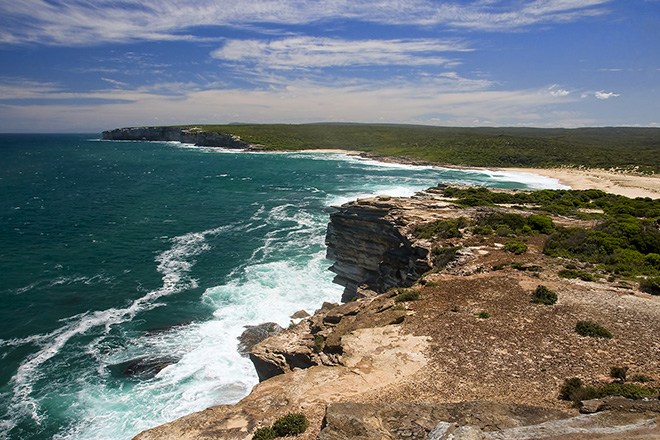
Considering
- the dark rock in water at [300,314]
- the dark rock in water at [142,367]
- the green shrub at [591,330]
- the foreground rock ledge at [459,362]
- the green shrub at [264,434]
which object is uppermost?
the green shrub at [591,330]

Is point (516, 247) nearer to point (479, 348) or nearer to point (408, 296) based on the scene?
point (408, 296)

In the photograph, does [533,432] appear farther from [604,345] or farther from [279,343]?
[279,343]

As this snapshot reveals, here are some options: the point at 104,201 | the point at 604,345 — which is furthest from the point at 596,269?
the point at 104,201

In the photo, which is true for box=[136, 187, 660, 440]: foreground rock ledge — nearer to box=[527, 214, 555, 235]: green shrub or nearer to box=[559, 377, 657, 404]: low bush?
box=[559, 377, 657, 404]: low bush

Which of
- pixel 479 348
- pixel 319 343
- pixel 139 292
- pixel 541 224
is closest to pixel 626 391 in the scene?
pixel 479 348

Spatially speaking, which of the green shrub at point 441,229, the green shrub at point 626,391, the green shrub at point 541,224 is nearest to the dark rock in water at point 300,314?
the green shrub at point 441,229

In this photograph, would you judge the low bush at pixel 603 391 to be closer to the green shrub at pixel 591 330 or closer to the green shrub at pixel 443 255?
the green shrub at pixel 591 330

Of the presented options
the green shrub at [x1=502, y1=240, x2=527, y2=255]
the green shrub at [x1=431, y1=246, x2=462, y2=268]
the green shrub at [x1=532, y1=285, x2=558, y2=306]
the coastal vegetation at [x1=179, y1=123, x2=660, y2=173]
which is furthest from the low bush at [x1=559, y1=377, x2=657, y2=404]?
the coastal vegetation at [x1=179, y1=123, x2=660, y2=173]
